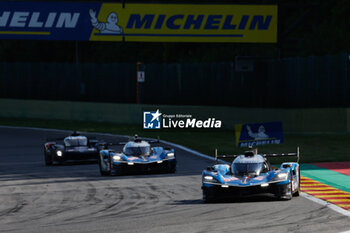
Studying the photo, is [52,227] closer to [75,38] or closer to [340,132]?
[340,132]

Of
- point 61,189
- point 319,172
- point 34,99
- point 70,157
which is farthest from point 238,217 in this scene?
point 34,99

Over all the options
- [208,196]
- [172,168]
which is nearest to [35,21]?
[172,168]

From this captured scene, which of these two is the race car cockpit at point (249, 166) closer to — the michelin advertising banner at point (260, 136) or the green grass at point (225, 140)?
the michelin advertising banner at point (260, 136)

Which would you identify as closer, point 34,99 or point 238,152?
point 238,152

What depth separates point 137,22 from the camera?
1800 inches

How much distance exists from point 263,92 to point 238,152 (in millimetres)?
10978

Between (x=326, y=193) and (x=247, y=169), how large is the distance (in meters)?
2.44

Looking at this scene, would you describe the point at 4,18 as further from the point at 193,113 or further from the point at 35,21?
the point at 193,113

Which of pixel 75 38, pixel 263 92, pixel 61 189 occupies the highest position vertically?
pixel 75 38

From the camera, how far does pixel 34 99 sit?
54812 mm

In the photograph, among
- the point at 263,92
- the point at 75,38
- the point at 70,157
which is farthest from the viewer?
the point at 75,38

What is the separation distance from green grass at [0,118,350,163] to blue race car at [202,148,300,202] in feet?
33.2

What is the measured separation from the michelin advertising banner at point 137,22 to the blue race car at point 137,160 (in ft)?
65.9

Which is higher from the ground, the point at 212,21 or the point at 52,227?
the point at 212,21
